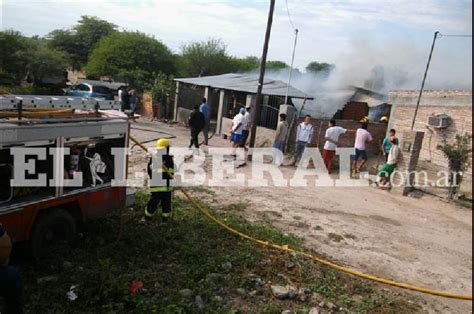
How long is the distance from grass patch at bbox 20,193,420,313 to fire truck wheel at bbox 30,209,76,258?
0.16 metres

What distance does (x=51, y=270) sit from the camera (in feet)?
17.2

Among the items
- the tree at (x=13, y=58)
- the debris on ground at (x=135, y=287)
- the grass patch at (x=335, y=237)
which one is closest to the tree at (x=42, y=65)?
the tree at (x=13, y=58)

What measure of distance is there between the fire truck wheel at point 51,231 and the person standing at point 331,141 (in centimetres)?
820

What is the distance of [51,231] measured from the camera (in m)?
5.59

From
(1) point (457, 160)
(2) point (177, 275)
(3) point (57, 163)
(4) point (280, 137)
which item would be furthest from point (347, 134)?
(3) point (57, 163)

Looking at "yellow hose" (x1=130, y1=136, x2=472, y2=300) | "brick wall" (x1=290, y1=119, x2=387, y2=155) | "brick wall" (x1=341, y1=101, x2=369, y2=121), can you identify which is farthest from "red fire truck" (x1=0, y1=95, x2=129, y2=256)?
"brick wall" (x1=341, y1=101, x2=369, y2=121)

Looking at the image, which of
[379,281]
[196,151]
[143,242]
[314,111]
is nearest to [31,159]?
[143,242]

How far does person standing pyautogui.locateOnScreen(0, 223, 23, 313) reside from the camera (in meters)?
3.69

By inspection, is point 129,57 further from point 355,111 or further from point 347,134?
point 347,134

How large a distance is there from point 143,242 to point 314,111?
15148 mm

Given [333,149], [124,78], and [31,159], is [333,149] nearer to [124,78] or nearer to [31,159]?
[31,159]

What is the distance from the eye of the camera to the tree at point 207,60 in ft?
133

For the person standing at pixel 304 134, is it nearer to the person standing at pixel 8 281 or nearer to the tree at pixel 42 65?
the person standing at pixel 8 281

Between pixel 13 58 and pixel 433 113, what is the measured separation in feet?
77.3
